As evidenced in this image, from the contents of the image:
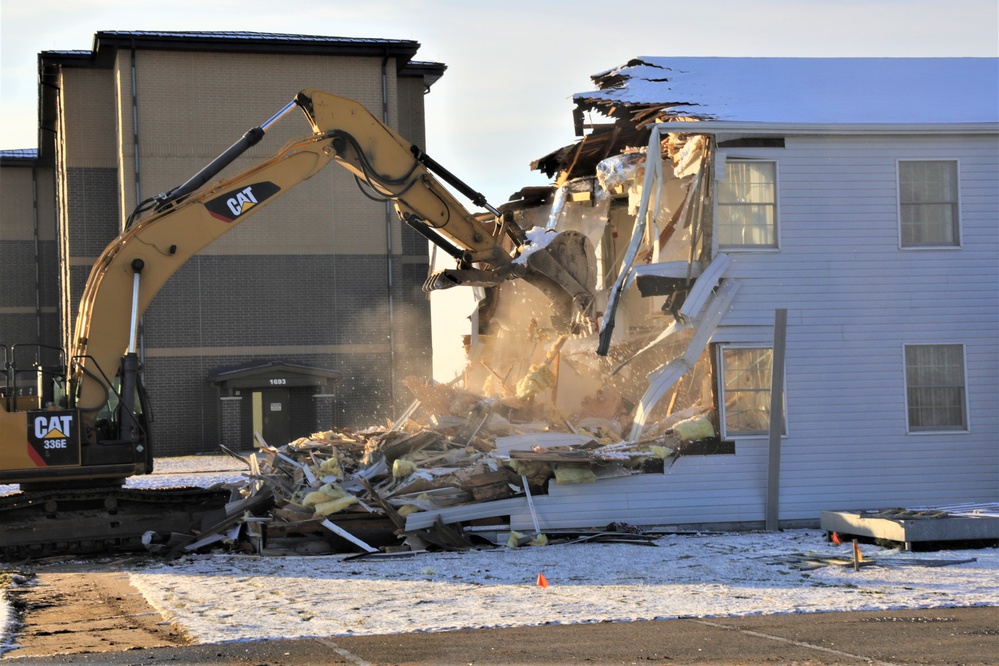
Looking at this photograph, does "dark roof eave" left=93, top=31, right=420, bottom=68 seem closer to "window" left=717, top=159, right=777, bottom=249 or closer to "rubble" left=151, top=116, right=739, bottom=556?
"rubble" left=151, top=116, right=739, bottom=556

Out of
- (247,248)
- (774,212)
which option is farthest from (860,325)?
(247,248)

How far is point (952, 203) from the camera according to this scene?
17.5 metres

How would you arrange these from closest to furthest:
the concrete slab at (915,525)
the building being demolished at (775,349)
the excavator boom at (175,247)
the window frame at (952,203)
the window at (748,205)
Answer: the concrete slab at (915,525)
the excavator boom at (175,247)
the building being demolished at (775,349)
the window at (748,205)
the window frame at (952,203)

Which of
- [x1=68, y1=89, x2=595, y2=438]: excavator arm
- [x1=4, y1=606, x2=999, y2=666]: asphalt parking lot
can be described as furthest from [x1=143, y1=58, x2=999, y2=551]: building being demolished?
[x1=4, y1=606, x2=999, y2=666]: asphalt parking lot

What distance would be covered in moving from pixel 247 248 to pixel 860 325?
24565 millimetres

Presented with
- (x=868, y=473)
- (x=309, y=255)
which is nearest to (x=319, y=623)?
(x=868, y=473)

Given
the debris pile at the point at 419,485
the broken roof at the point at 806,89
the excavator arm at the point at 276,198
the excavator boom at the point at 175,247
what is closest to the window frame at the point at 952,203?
the broken roof at the point at 806,89

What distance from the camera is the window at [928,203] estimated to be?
57.4 feet

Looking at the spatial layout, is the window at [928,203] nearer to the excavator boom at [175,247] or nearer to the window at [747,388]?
the window at [747,388]

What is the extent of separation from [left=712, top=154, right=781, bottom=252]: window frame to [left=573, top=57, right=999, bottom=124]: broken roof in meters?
0.57

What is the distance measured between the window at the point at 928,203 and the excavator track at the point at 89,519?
10.5m

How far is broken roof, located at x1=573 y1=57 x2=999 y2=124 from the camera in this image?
17500 millimetres

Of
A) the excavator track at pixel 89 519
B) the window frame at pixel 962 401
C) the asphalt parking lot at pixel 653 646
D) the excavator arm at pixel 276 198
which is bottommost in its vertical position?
the asphalt parking lot at pixel 653 646

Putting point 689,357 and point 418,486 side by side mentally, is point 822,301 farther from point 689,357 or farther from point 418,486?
point 418,486
